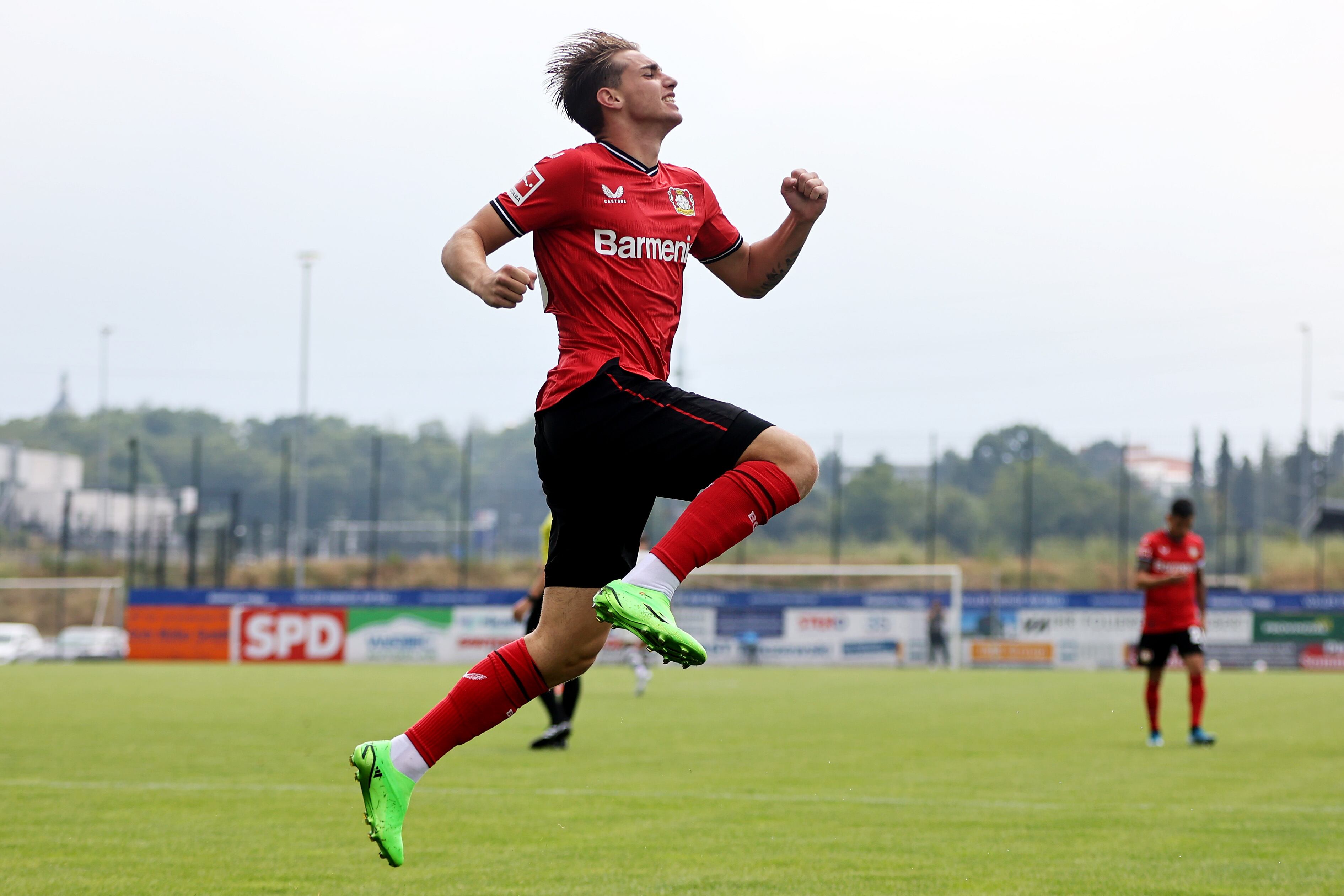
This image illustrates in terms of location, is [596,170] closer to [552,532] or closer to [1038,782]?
Answer: [552,532]

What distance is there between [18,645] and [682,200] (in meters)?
37.7

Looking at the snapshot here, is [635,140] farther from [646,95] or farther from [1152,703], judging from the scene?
[1152,703]

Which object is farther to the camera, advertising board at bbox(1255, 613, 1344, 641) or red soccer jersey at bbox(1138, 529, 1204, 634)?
advertising board at bbox(1255, 613, 1344, 641)

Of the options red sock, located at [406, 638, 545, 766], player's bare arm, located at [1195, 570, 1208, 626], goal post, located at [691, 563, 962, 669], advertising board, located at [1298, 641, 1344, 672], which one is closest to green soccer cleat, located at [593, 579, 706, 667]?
red sock, located at [406, 638, 545, 766]

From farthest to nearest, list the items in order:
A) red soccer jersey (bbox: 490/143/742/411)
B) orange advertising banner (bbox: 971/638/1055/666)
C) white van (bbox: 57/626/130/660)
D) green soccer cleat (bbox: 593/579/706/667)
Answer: white van (bbox: 57/626/130/660) < orange advertising banner (bbox: 971/638/1055/666) < red soccer jersey (bbox: 490/143/742/411) < green soccer cleat (bbox: 593/579/706/667)

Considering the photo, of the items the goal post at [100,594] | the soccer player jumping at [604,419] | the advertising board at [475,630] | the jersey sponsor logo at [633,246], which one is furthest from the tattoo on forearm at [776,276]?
the goal post at [100,594]

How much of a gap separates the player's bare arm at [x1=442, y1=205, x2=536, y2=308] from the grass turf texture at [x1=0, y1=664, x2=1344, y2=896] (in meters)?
2.19

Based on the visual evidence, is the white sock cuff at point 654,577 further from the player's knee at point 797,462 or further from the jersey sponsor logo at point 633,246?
the jersey sponsor logo at point 633,246

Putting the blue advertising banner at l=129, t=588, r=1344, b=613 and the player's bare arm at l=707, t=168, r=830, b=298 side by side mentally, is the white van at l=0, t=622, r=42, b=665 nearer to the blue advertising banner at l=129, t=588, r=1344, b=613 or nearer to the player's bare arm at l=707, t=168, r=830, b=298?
the blue advertising banner at l=129, t=588, r=1344, b=613

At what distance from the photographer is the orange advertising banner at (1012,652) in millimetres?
32969

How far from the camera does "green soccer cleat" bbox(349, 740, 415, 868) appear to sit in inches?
159

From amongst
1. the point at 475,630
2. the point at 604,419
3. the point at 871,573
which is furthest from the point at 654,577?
the point at 871,573

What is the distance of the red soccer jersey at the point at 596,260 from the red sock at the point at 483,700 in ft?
2.67

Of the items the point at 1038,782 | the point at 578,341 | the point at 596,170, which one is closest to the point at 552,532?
the point at 578,341
